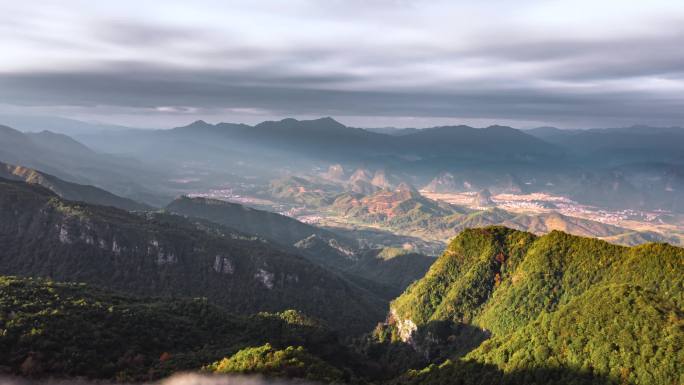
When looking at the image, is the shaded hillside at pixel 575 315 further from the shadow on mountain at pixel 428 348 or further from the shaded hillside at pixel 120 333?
the shaded hillside at pixel 120 333

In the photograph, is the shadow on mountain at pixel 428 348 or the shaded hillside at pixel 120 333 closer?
the shaded hillside at pixel 120 333

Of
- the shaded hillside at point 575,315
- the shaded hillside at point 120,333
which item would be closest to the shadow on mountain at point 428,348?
the shaded hillside at point 575,315

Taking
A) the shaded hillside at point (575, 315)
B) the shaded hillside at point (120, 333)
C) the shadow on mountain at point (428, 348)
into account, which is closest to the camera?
the shaded hillside at point (575, 315)

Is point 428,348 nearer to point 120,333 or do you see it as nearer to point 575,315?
point 575,315

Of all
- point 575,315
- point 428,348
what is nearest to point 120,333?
point 428,348

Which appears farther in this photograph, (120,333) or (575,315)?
(120,333)

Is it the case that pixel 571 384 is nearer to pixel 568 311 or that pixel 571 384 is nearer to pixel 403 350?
pixel 568 311

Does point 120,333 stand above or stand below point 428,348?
above
